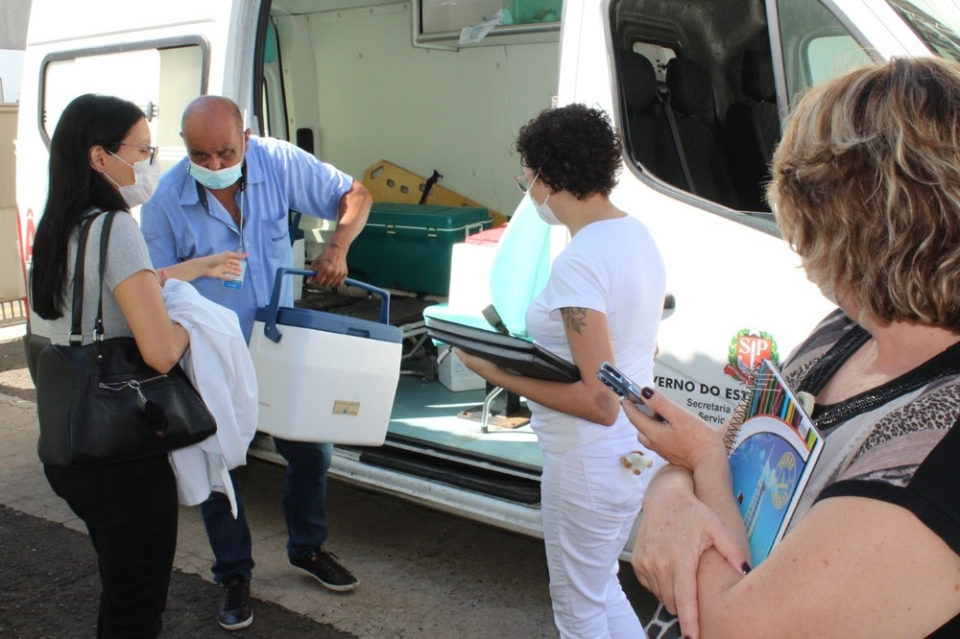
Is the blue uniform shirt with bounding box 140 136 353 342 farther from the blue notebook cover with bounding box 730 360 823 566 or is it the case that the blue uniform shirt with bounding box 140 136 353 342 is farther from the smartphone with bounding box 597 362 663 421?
the blue notebook cover with bounding box 730 360 823 566

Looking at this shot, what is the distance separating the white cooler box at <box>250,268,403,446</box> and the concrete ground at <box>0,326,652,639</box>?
678mm

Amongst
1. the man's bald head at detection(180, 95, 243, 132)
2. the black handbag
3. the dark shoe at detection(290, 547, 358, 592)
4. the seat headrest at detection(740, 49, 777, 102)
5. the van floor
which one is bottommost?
the dark shoe at detection(290, 547, 358, 592)

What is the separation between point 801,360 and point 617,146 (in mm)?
1169

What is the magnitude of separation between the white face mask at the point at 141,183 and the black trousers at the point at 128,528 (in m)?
0.73

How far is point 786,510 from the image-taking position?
3.58ft

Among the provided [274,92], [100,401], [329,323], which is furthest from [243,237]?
[274,92]

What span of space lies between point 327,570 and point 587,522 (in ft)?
4.92

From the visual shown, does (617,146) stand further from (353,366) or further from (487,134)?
(487,134)

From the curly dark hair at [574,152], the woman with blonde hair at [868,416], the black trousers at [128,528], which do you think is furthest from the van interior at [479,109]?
the woman with blonde hair at [868,416]

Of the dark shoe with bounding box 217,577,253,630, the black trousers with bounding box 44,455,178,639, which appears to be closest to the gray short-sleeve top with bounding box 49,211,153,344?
the black trousers with bounding box 44,455,178,639

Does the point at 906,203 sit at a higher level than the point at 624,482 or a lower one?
higher

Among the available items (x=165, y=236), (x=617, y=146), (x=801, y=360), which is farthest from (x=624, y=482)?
(x=165, y=236)

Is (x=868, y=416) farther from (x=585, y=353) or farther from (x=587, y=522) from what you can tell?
(x=587, y=522)

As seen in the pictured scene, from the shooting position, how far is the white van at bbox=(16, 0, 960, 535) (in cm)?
272
